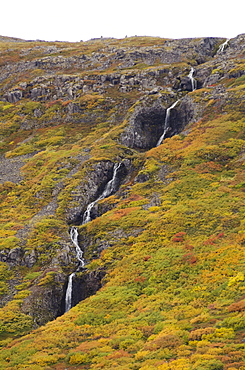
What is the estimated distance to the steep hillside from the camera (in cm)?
2836

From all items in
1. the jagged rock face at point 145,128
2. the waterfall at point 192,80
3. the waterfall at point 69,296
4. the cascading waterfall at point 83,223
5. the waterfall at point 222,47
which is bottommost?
the waterfall at point 69,296

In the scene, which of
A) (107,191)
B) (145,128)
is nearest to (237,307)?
(107,191)

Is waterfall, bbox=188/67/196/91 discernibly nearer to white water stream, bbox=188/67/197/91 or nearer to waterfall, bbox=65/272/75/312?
white water stream, bbox=188/67/197/91

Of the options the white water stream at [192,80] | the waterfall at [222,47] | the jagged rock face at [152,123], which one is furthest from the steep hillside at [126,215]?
the waterfall at [222,47]

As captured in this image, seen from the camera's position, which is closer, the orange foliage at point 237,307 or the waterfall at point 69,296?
the orange foliage at point 237,307

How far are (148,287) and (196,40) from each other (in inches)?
5135

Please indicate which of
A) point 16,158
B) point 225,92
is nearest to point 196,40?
point 225,92

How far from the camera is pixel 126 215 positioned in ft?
194

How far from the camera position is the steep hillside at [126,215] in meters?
28.4

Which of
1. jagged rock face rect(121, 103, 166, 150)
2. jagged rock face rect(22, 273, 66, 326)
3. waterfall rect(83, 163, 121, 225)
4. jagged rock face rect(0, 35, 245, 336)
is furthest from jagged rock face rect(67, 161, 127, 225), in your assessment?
jagged rock face rect(22, 273, 66, 326)

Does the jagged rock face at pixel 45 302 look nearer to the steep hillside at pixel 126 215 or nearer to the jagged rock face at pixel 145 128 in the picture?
the steep hillside at pixel 126 215

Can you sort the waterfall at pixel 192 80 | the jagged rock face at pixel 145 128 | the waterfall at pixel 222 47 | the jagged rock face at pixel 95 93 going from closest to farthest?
the jagged rock face at pixel 95 93 → the jagged rock face at pixel 145 128 → the waterfall at pixel 192 80 → the waterfall at pixel 222 47

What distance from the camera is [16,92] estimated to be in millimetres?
125688

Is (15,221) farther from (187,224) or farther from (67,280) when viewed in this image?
(187,224)
